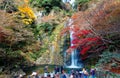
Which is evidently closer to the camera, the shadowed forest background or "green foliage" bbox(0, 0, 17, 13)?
the shadowed forest background

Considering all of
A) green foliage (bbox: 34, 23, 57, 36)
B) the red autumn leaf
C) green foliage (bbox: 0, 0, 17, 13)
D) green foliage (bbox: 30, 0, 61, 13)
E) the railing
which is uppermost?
green foliage (bbox: 30, 0, 61, 13)

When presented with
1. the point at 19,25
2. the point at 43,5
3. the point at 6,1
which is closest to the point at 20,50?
the point at 19,25

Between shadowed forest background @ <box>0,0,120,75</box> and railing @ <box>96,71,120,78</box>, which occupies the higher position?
shadowed forest background @ <box>0,0,120,75</box>

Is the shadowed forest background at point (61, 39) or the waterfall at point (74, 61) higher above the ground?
the shadowed forest background at point (61, 39)

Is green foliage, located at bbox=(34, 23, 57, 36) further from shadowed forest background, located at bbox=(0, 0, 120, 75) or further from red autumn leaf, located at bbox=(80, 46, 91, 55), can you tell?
red autumn leaf, located at bbox=(80, 46, 91, 55)

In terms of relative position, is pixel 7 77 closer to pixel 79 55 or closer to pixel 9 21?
pixel 9 21

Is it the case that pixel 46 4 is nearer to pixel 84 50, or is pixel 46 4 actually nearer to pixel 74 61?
pixel 74 61

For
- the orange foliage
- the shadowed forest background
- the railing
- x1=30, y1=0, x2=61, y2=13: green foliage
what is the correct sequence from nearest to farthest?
the railing, the orange foliage, the shadowed forest background, x1=30, y1=0, x2=61, y2=13: green foliage

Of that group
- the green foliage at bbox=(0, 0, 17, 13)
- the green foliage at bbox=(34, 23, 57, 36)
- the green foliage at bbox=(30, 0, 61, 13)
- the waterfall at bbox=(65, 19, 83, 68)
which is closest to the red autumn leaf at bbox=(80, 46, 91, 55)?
the waterfall at bbox=(65, 19, 83, 68)

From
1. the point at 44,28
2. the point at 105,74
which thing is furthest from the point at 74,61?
the point at 105,74

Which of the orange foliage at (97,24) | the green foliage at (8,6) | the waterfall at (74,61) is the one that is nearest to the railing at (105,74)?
the orange foliage at (97,24)

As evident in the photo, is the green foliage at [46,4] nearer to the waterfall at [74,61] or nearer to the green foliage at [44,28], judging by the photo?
the green foliage at [44,28]

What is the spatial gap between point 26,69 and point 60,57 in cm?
493

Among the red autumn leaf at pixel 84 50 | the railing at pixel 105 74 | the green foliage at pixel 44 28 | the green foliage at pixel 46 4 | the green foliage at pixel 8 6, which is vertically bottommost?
the railing at pixel 105 74
